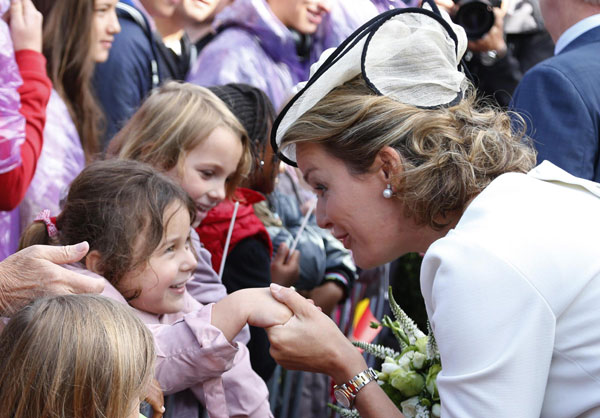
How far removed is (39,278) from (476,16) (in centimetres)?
318

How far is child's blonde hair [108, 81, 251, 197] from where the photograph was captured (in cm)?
306

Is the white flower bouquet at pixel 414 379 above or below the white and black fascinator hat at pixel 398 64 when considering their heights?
below

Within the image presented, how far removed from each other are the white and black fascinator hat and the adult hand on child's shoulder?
0.71 meters

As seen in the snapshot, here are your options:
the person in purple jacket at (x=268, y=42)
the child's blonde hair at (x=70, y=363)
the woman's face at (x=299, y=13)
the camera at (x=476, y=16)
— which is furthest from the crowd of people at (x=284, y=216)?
the camera at (x=476, y=16)

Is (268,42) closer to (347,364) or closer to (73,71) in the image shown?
(73,71)

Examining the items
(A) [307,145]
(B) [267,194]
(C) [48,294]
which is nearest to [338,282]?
(B) [267,194]

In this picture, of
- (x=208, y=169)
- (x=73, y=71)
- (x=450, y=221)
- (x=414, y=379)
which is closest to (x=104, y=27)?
(x=73, y=71)

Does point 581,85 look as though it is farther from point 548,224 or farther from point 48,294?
point 48,294

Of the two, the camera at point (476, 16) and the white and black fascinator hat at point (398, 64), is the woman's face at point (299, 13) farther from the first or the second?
the white and black fascinator hat at point (398, 64)

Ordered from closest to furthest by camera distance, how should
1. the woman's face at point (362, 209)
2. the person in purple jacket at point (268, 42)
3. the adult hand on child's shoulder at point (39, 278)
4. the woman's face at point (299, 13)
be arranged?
the adult hand on child's shoulder at point (39, 278) < the woman's face at point (362, 209) < the person in purple jacket at point (268, 42) < the woman's face at point (299, 13)

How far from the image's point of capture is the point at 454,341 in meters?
1.75

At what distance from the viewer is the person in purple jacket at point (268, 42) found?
418 centimetres

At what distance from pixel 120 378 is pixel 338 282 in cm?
243

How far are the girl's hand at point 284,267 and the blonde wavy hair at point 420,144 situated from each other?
1.48 m
